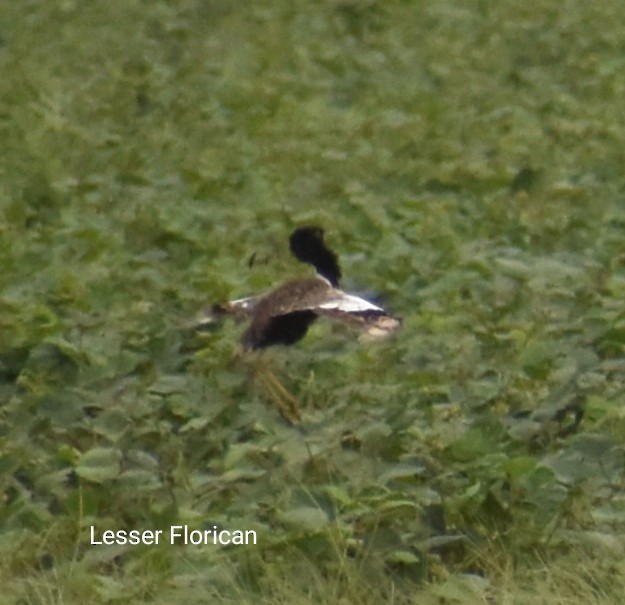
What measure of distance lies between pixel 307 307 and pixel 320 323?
2.00 ft

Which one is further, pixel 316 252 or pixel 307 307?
pixel 316 252

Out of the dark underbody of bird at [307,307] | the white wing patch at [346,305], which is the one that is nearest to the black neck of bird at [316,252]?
the dark underbody of bird at [307,307]

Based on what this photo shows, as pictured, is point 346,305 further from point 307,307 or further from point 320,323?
point 320,323

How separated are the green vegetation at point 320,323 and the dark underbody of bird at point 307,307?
10cm

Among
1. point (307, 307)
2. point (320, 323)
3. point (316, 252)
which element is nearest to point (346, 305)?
point (307, 307)

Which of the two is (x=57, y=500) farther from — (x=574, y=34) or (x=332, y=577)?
(x=574, y=34)

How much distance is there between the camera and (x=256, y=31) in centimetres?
1084

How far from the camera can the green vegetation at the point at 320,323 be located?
423 centimetres

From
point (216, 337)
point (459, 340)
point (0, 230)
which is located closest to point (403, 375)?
point (459, 340)

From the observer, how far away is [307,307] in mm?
5145

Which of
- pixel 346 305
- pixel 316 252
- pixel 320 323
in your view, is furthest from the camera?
pixel 320 323

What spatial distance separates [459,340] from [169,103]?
4.01 m

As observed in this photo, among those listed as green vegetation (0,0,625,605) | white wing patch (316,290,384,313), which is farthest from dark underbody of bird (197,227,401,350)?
green vegetation (0,0,625,605)

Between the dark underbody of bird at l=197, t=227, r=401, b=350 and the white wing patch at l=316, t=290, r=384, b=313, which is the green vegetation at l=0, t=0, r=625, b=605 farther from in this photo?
the white wing patch at l=316, t=290, r=384, b=313
